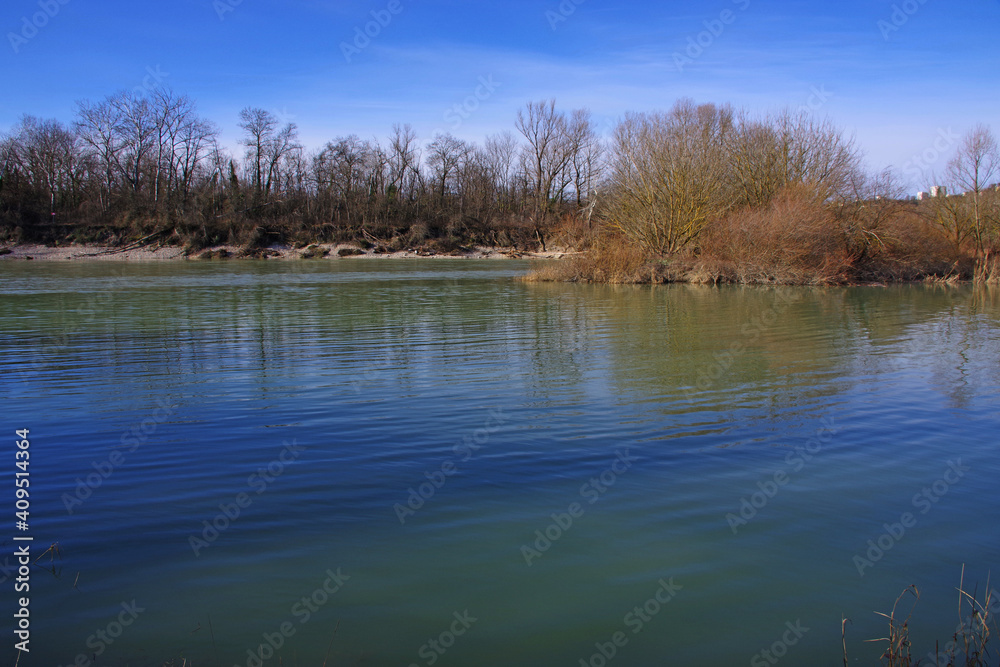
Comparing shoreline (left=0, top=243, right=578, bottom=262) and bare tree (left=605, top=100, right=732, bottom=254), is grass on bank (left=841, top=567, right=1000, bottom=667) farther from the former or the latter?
shoreline (left=0, top=243, right=578, bottom=262)

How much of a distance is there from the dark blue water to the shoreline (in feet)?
140

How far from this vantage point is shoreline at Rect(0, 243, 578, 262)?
188ft

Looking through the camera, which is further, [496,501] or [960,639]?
[496,501]

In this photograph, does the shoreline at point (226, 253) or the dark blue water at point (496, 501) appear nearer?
the dark blue water at point (496, 501)

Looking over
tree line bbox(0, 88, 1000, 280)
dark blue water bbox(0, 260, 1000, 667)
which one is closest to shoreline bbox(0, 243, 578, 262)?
tree line bbox(0, 88, 1000, 280)

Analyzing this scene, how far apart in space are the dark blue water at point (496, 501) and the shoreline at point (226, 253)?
42.7 m

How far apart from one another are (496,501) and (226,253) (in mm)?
60464

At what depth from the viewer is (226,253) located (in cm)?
6097

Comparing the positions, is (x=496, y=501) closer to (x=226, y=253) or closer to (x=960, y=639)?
(x=960, y=639)

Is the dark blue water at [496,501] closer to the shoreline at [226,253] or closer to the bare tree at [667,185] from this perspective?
the bare tree at [667,185]

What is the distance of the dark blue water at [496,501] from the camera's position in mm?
4168

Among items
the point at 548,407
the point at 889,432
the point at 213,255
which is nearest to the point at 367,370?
the point at 548,407

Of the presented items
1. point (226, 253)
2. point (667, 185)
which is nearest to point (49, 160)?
point (226, 253)

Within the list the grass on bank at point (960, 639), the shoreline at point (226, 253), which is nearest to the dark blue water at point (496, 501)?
the grass on bank at point (960, 639)
